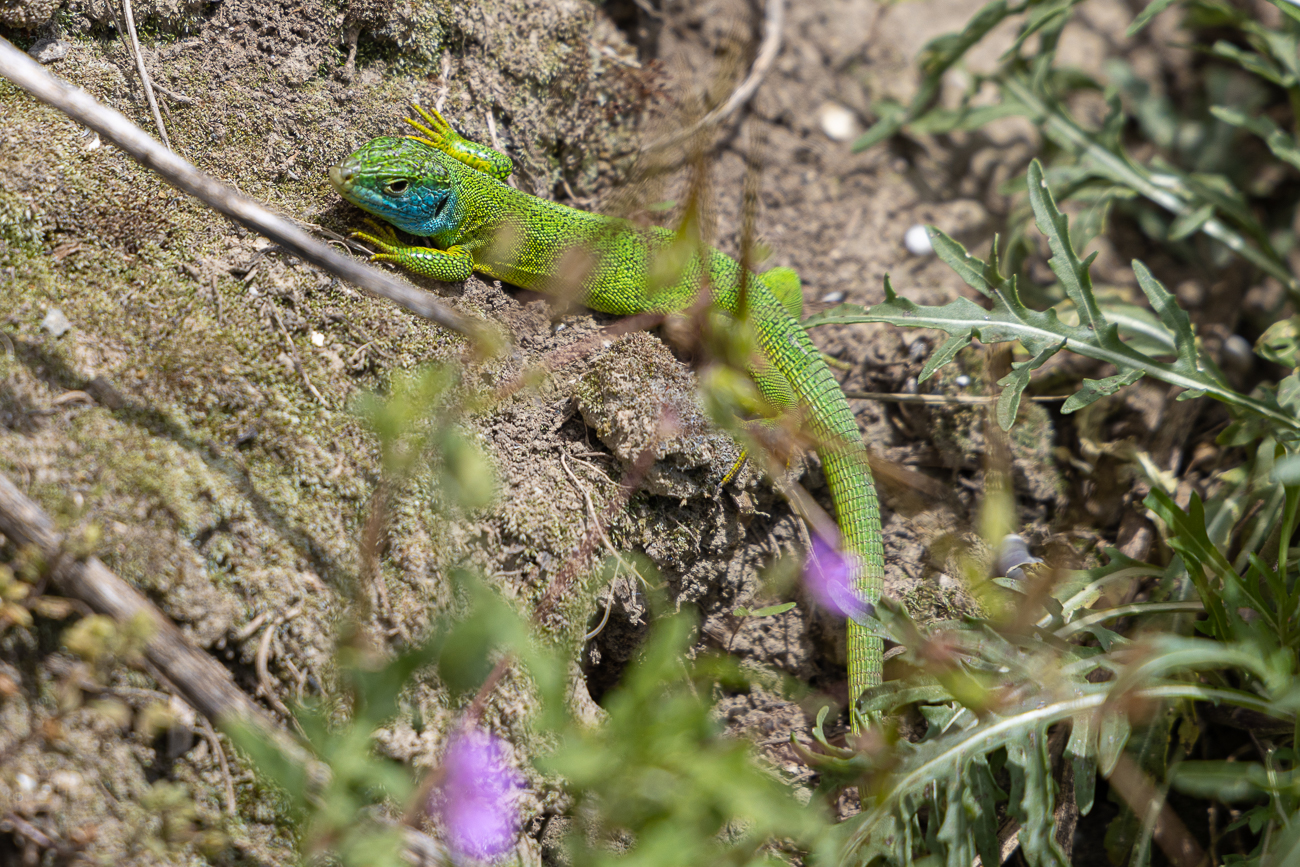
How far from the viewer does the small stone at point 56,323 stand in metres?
2.30

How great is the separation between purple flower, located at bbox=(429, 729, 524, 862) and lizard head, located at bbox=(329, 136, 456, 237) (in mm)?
1999

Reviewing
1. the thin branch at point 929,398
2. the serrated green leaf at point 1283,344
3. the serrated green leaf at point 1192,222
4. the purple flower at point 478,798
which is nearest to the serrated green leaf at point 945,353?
the thin branch at point 929,398

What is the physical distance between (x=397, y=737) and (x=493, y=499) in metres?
0.81

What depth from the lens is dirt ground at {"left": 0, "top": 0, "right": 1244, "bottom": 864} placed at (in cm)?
208

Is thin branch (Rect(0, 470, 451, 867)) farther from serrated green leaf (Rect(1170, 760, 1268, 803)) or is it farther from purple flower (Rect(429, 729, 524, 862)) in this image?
serrated green leaf (Rect(1170, 760, 1268, 803))

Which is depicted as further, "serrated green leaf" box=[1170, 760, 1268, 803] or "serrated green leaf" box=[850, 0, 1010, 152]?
"serrated green leaf" box=[850, 0, 1010, 152]

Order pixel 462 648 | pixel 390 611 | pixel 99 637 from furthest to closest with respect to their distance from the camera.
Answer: pixel 390 611, pixel 99 637, pixel 462 648

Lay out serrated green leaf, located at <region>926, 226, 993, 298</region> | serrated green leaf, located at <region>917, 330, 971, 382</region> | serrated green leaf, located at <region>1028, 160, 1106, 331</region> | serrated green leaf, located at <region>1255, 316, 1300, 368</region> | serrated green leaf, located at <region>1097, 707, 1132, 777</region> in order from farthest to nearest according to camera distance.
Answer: serrated green leaf, located at <region>1255, 316, 1300, 368</region>, serrated green leaf, located at <region>926, 226, 993, 298</region>, serrated green leaf, located at <region>1028, 160, 1106, 331</region>, serrated green leaf, located at <region>917, 330, 971, 382</region>, serrated green leaf, located at <region>1097, 707, 1132, 777</region>

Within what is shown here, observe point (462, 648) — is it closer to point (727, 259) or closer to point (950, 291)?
point (727, 259)

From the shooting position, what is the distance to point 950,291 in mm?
4324

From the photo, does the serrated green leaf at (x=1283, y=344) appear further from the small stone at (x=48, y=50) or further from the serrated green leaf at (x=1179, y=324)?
the small stone at (x=48, y=50)

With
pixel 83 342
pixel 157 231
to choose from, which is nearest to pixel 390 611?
pixel 83 342

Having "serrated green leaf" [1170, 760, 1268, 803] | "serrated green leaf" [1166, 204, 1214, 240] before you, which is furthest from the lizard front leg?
"serrated green leaf" [1166, 204, 1214, 240]

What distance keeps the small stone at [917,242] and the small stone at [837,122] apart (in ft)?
2.60
